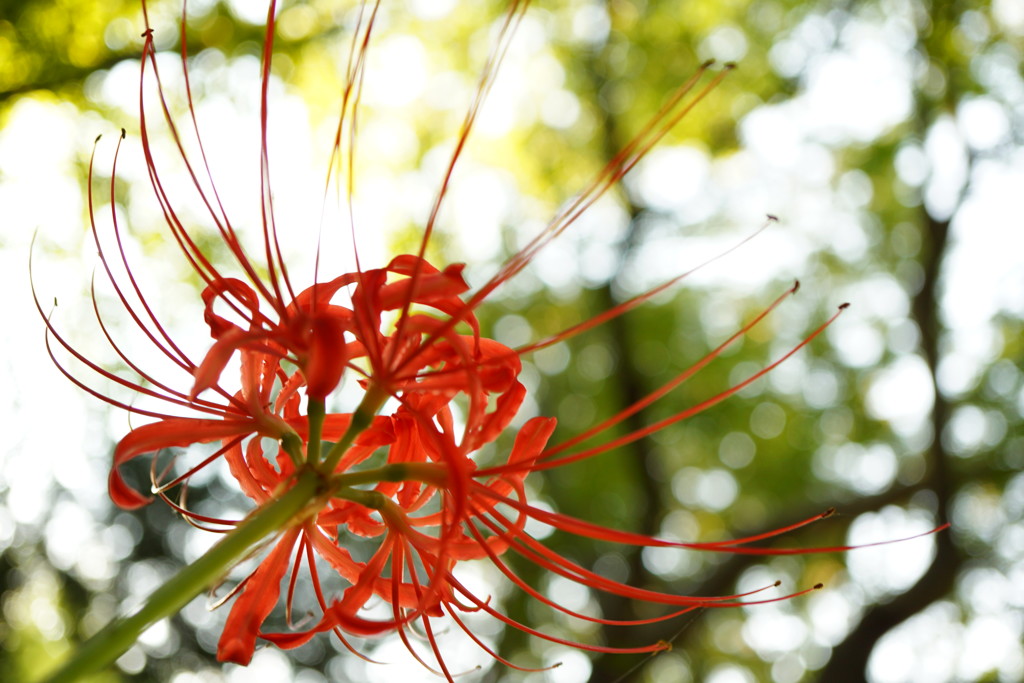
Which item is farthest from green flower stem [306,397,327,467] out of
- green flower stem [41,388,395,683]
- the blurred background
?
the blurred background

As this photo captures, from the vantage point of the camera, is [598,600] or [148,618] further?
[598,600]

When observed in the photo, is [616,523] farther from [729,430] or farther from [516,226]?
[516,226]

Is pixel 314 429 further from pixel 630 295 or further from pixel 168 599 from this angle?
pixel 630 295

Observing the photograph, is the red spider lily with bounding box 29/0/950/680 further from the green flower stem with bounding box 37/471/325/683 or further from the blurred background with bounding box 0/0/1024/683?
the blurred background with bounding box 0/0/1024/683

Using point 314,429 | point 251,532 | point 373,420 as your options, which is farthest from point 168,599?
point 373,420

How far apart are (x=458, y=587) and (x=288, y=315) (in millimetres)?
350

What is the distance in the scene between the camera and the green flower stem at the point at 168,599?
2.03ft

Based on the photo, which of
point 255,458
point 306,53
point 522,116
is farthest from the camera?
point 522,116

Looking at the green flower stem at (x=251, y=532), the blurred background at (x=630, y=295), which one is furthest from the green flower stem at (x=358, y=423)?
the blurred background at (x=630, y=295)

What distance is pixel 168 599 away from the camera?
65 centimetres

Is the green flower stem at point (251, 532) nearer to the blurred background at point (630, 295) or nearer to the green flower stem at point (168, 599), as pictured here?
the green flower stem at point (168, 599)

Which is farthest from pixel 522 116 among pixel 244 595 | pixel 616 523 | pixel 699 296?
pixel 244 595

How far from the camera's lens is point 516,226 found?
20.0ft

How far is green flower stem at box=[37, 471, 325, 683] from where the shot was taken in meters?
0.62
